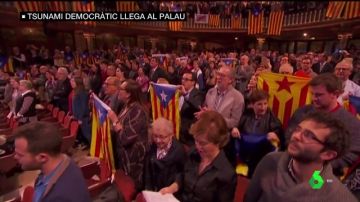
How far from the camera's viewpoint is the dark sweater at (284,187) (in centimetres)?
138

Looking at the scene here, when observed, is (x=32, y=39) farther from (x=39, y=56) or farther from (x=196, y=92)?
(x=196, y=92)

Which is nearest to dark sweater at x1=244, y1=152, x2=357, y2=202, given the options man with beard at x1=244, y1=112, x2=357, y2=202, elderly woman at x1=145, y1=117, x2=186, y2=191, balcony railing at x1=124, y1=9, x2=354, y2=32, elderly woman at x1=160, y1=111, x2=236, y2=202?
man with beard at x1=244, y1=112, x2=357, y2=202

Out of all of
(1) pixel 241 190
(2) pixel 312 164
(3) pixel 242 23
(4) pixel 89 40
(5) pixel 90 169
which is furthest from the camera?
(3) pixel 242 23

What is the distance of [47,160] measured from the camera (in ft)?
5.60

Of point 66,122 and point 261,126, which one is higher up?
point 261,126

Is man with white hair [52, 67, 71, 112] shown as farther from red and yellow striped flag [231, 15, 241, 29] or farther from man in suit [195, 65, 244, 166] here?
red and yellow striped flag [231, 15, 241, 29]

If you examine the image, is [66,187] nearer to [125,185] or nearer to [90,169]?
[125,185]

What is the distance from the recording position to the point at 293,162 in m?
1.51

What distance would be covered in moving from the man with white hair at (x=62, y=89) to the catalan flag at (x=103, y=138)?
295 centimetres

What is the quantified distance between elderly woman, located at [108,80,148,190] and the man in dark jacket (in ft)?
3.73

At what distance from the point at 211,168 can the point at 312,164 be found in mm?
766

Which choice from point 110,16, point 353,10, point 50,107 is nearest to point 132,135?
point 50,107

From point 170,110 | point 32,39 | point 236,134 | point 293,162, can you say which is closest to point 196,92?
point 170,110

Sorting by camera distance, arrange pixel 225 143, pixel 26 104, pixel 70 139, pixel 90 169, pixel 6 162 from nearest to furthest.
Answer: pixel 225 143, pixel 90 169, pixel 6 162, pixel 70 139, pixel 26 104
